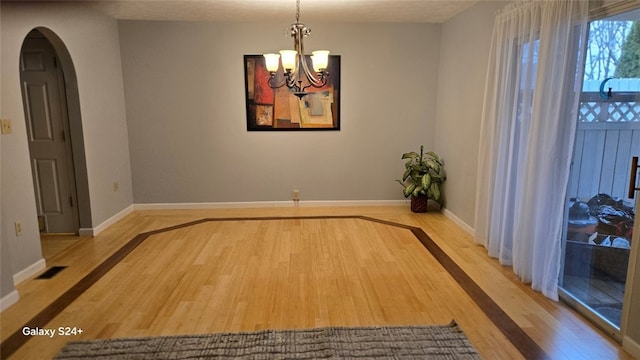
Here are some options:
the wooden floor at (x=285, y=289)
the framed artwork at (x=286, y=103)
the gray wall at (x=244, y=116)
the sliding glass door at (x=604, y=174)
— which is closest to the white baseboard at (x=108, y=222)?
the wooden floor at (x=285, y=289)

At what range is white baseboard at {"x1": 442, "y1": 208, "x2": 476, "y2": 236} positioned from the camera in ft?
14.1

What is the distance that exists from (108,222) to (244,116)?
216cm

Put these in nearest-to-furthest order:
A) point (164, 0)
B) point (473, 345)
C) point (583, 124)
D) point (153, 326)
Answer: point (473, 345) → point (153, 326) → point (583, 124) → point (164, 0)

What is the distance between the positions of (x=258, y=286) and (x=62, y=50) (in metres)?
3.09

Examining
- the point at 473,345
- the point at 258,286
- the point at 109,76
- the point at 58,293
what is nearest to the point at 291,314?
the point at 258,286

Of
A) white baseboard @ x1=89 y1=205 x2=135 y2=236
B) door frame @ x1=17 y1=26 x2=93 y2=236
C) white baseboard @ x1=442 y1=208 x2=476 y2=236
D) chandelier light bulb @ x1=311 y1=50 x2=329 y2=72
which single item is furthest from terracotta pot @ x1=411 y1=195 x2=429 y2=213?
door frame @ x1=17 y1=26 x2=93 y2=236

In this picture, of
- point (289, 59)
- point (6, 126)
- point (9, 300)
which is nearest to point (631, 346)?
point (289, 59)

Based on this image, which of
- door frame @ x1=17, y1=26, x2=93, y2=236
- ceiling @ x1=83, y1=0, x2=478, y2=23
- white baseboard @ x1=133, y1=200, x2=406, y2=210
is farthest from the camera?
white baseboard @ x1=133, y1=200, x2=406, y2=210

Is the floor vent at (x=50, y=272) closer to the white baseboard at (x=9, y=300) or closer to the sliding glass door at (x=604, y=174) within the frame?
the white baseboard at (x=9, y=300)

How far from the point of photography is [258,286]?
304cm

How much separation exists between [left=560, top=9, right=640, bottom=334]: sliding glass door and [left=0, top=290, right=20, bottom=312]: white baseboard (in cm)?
402

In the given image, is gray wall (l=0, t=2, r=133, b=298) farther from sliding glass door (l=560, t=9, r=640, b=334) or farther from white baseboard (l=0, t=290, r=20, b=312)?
sliding glass door (l=560, t=9, r=640, b=334)

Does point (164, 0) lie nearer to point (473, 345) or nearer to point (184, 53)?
point (184, 53)

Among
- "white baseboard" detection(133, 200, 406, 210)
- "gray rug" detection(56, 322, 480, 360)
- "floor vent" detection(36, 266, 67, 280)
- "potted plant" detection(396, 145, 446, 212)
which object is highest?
"potted plant" detection(396, 145, 446, 212)
